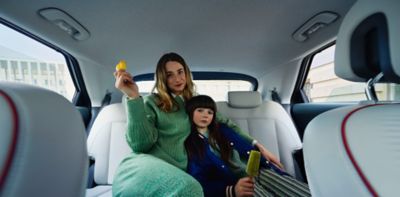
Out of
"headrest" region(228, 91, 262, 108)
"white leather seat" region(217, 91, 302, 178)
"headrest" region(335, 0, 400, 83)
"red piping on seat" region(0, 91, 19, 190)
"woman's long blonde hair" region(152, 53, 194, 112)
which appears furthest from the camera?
"headrest" region(228, 91, 262, 108)

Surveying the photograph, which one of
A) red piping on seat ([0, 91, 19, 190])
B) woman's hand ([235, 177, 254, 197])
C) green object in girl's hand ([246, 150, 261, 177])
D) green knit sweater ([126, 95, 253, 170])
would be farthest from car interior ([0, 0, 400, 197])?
green knit sweater ([126, 95, 253, 170])

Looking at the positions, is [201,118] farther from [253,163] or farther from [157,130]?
[253,163]

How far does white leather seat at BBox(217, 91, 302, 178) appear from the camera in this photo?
1.80 m

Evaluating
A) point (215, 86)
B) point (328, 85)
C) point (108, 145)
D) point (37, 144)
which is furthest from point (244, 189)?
point (215, 86)

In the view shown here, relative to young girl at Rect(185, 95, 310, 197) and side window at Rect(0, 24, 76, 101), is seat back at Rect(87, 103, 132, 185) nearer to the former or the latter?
side window at Rect(0, 24, 76, 101)

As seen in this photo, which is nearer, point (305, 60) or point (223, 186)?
point (223, 186)

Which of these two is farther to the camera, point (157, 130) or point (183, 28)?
point (183, 28)

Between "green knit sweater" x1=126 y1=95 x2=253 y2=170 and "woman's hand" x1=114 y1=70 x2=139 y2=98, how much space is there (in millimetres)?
39

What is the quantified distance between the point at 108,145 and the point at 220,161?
94 cm

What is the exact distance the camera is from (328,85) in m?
1.92

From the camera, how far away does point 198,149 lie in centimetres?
122

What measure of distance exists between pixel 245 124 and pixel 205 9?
1.00 m

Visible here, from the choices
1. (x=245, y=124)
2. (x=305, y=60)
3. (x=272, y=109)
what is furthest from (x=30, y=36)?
(x=305, y=60)

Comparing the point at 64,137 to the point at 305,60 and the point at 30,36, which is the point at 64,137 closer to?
the point at 30,36
